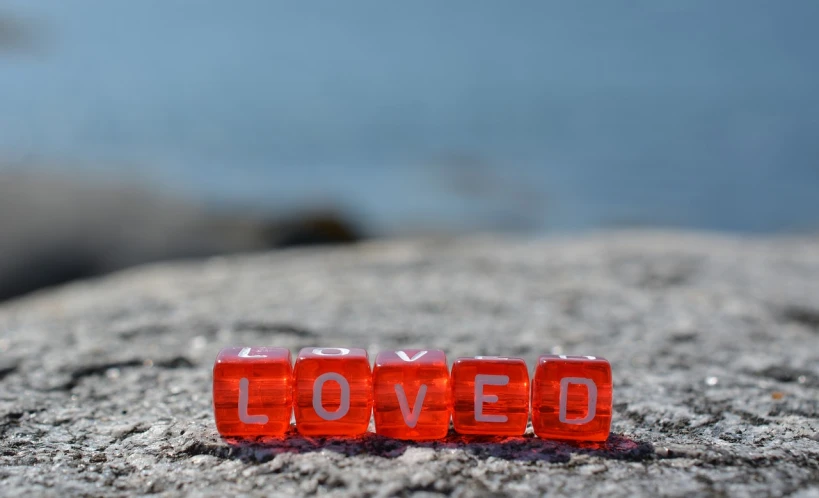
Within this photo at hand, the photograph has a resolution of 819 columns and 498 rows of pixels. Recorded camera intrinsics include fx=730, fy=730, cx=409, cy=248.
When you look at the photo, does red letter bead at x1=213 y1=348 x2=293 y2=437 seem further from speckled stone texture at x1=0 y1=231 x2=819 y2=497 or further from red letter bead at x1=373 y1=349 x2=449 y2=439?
red letter bead at x1=373 y1=349 x2=449 y2=439

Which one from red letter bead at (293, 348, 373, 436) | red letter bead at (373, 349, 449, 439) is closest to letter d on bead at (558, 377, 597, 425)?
red letter bead at (373, 349, 449, 439)

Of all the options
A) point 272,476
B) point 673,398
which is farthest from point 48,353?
point 673,398

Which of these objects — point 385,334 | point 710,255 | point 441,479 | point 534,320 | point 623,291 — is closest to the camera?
point 441,479

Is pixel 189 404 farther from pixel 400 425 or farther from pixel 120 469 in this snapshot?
pixel 400 425

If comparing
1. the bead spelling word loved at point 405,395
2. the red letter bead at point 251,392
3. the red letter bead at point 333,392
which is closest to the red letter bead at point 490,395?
the bead spelling word loved at point 405,395

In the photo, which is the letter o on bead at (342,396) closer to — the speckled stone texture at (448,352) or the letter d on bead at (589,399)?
the speckled stone texture at (448,352)

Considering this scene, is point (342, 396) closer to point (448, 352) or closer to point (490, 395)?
point (490, 395)

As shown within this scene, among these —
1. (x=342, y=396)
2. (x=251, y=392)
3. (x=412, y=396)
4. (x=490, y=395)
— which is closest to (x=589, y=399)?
(x=490, y=395)
